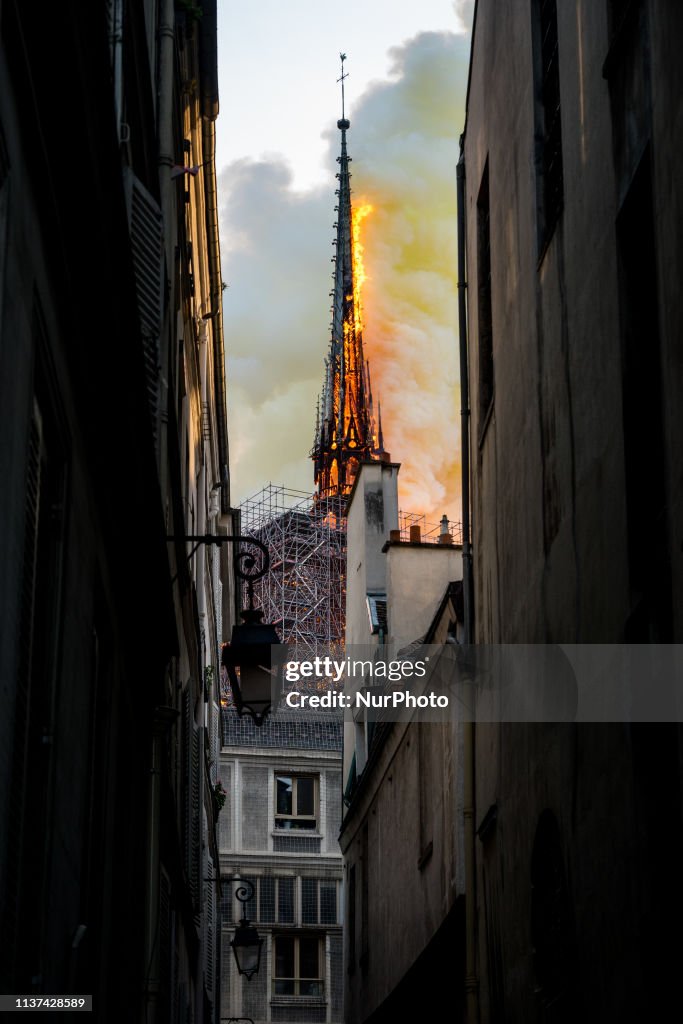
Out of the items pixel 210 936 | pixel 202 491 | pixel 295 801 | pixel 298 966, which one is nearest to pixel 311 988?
pixel 298 966

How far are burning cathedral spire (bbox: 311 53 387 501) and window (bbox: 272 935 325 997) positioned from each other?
193ft

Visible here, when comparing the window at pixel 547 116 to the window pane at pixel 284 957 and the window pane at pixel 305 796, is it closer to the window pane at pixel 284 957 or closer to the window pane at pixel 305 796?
the window pane at pixel 284 957

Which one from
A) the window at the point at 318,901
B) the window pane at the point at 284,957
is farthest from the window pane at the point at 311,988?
the window at the point at 318,901

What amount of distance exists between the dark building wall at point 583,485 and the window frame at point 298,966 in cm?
2604

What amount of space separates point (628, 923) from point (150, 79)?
7.13 meters

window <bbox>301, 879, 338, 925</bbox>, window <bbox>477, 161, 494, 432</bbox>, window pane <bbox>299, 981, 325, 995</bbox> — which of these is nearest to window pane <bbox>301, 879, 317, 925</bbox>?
window <bbox>301, 879, 338, 925</bbox>

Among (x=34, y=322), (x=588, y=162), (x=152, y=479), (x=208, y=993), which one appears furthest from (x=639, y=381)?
(x=208, y=993)

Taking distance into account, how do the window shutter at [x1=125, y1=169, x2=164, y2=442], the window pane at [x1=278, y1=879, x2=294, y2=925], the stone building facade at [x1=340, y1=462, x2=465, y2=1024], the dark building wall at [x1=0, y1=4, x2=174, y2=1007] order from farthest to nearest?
the window pane at [x1=278, y1=879, x2=294, y2=925] → the stone building facade at [x1=340, y1=462, x2=465, y2=1024] → the window shutter at [x1=125, y1=169, x2=164, y2=442] → the dark building wall at [x1=0, y1=4, x2=174, y2=1007]

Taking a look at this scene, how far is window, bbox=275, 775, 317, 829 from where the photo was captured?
42.9 meters

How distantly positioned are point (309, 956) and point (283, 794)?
399 centimetres

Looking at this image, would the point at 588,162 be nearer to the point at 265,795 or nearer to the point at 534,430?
the point at 534,430

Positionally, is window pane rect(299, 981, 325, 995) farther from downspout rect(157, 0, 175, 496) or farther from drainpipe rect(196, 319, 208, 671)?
downspout rect(157, 0, 175, 496)

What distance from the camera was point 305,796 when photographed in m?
43.4

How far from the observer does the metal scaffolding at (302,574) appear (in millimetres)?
76562
